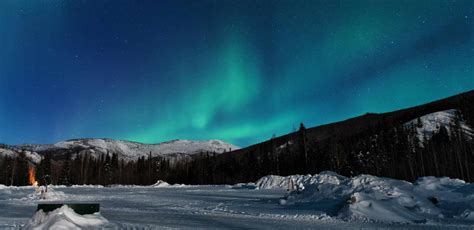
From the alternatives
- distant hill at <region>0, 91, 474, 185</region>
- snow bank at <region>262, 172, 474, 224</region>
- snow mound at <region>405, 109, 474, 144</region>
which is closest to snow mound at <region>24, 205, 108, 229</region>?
snow bank at <region>262, 172, 474, 224</region>

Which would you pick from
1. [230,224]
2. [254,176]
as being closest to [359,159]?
[254,176]

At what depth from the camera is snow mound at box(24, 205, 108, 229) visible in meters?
9.37

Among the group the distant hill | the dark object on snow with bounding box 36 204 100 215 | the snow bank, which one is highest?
the distant hill

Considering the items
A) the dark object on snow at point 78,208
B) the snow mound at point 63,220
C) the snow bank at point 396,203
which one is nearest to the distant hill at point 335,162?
the snow bank at point 396,203

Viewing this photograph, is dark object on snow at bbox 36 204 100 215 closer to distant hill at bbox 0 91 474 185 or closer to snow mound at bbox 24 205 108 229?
snow mound at bbox 24 205 108 229

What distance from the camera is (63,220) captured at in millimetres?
9594

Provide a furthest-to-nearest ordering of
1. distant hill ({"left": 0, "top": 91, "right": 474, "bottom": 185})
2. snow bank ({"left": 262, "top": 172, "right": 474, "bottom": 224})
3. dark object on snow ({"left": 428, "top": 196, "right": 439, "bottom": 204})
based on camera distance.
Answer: distant hill ({"left": 0, "top": 91, "right": 474, "bottom": 185}) < dark object on snow ({"left": 428, "top": 196, "right": 439, "bottom": 204}) < snow bank ({"left": 262, "top": 172, "right": 474, "bottom": 224})

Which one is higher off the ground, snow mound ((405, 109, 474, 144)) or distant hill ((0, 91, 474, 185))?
snow mound ((405, 109, 474, 144))

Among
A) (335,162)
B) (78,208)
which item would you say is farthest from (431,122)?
(78,208)

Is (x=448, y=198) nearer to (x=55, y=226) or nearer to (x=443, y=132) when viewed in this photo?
(x=55, y=226)

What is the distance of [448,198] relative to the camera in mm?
16375

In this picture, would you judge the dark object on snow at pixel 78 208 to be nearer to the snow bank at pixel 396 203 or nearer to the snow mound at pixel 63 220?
the snow mound at pixel 63 220

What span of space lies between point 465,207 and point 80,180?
4700 inches

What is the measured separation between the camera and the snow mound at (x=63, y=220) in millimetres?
9367
